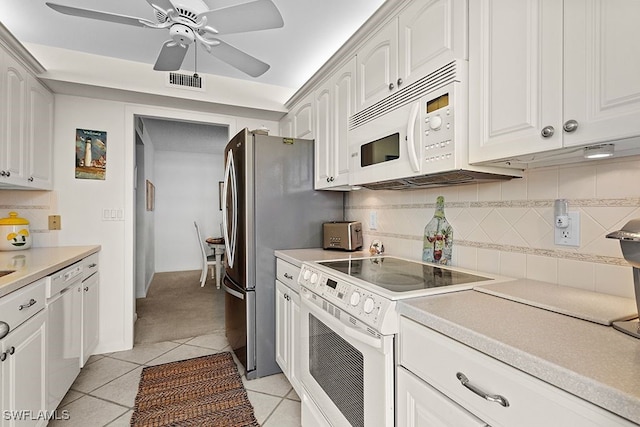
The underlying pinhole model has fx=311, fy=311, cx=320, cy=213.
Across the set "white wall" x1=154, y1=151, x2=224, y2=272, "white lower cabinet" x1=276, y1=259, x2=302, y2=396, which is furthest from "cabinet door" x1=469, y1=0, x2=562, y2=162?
"white wall" x1=154, y1=151, x2=224, y2=272

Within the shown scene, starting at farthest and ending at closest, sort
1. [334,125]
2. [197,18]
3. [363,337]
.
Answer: [334,125] < [197,18] < [363,337]

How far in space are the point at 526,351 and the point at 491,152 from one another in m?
0.72

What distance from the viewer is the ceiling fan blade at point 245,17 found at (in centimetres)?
146

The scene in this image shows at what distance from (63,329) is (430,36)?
2523 millimetres

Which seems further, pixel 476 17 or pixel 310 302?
pixel 310 302

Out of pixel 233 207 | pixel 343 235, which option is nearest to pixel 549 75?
pixel 343 235

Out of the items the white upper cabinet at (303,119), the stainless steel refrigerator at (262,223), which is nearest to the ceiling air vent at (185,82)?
the stainless steel refrigerator at (262,223)

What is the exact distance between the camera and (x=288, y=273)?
2.05 metres

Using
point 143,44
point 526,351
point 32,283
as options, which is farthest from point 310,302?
point 143,44

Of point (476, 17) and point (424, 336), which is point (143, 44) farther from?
point (424, 336)

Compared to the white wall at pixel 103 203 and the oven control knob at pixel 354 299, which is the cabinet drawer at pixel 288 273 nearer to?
the oven control knob at pixel 354 299

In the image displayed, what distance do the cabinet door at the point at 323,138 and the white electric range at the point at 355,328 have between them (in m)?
0.77

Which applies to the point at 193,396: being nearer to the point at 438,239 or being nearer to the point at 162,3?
the point at 438,239

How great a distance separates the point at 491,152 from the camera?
44.4 inches
